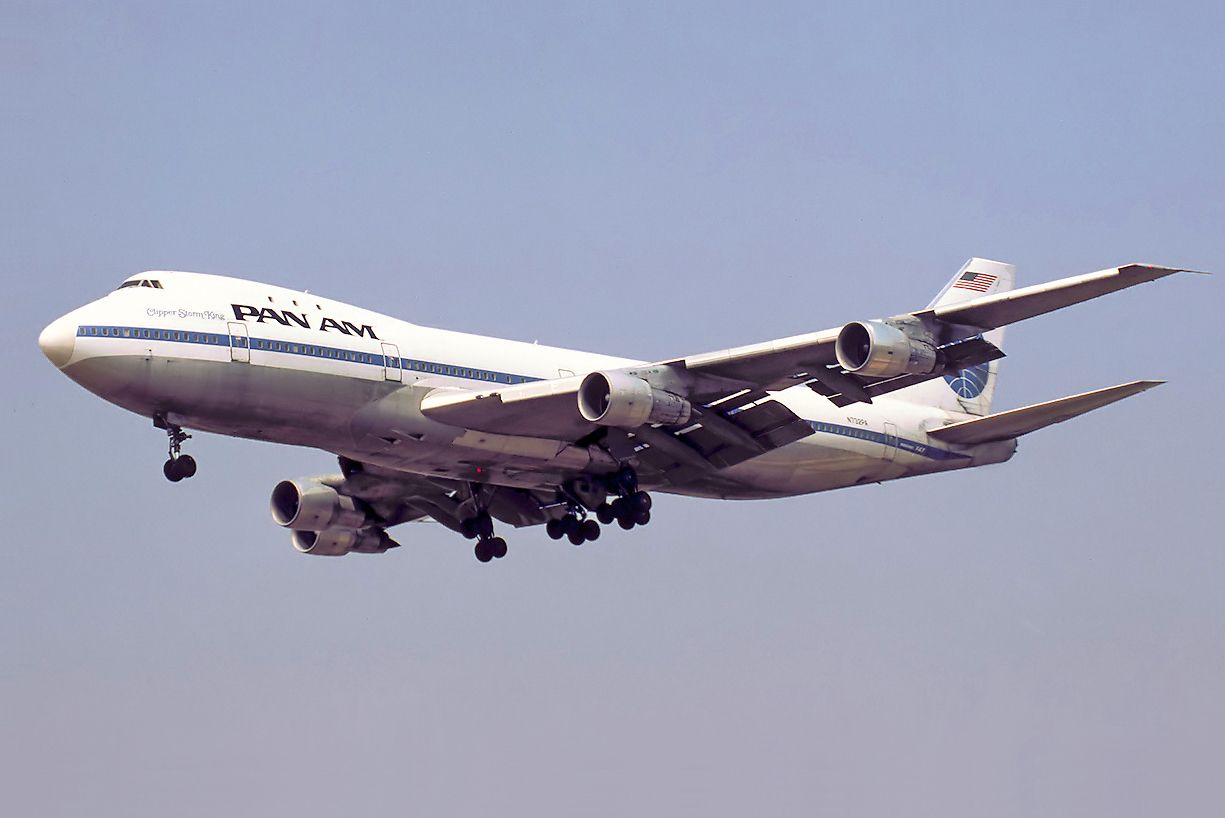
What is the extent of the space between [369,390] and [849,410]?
13763 millimetres

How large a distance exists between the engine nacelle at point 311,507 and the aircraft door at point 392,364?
8072mm

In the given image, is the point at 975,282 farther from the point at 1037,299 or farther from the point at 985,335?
the point at 1037,299

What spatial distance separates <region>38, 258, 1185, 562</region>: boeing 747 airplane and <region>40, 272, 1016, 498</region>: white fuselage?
0.04 metres

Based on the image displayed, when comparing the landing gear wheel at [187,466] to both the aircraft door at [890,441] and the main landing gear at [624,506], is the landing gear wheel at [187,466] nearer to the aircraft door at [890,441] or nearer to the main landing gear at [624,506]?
the main landing gear at [624,506]

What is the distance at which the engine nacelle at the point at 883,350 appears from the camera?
36594 millimetres

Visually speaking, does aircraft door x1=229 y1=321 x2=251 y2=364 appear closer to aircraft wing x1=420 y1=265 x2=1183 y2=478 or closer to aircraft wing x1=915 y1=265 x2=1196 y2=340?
aircraft wing x1=420 y1=265 x2=1183 y2=478

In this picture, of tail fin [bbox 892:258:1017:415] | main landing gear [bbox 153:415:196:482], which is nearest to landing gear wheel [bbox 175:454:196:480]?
main landing gear [bbox 153:415:196:482]

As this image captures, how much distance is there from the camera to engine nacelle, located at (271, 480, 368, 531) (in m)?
46.5

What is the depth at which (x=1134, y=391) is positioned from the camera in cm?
3906

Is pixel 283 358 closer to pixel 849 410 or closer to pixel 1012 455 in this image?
pixel 849 410

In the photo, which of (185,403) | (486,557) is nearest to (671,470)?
(486,557)

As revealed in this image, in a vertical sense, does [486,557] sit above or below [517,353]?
below


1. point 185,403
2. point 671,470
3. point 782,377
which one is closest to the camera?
point 185,403

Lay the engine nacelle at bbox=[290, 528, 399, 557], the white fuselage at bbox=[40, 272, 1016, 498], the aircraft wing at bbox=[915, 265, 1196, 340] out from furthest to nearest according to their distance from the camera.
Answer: the engine nacelle at bbox=[290, 528, 399, 557]
the white fuselage at bbox=[40, 272, 1016, 498]
the aircraft wing at bbox=[915, 265, 1196, 340]
